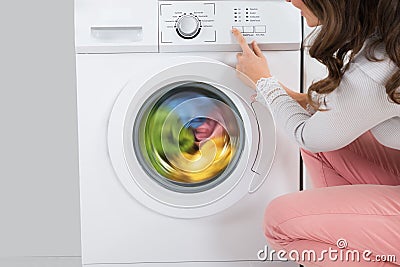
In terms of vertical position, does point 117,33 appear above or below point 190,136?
above

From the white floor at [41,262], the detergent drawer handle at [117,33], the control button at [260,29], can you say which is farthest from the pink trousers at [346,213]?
the white floor at [41,262]

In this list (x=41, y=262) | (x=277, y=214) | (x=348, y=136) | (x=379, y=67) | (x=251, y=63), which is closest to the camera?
(x=379, y=67)

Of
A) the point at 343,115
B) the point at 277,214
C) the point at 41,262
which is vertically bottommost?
the point at 41,262

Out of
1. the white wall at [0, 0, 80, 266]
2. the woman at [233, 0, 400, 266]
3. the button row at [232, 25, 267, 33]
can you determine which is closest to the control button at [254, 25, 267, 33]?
the button row at [232, 25, 267, 33]

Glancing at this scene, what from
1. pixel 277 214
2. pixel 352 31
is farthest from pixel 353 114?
pixel 277 214

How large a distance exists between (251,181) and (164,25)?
1.45ft

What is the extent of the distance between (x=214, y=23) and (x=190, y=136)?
287 mm

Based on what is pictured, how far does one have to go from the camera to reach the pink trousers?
1.52 metres

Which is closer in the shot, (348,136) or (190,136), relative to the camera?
(348,136)

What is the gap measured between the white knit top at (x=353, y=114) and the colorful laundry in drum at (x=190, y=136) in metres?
0.28

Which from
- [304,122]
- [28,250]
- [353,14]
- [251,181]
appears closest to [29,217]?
[28,250]

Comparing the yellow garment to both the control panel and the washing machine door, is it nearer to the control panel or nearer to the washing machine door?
the washing machine door

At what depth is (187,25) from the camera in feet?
6.11

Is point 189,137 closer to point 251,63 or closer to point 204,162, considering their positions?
point 204,162
